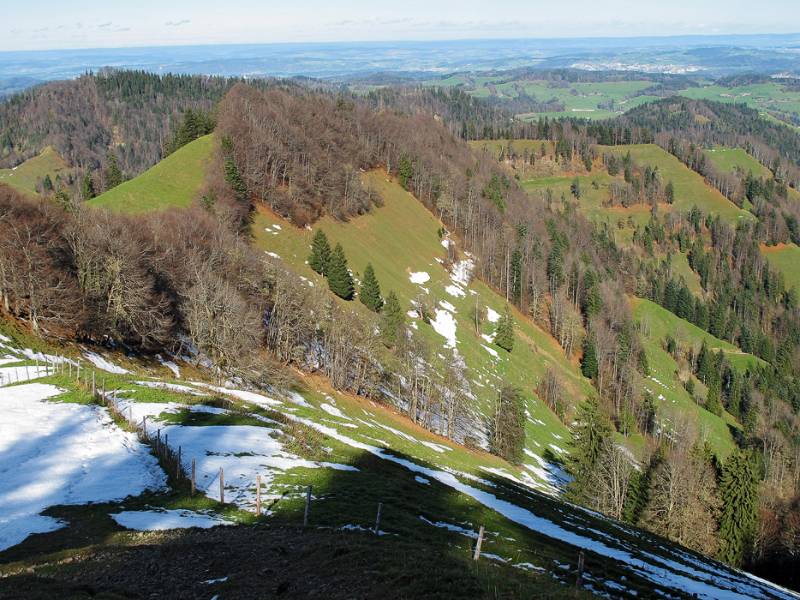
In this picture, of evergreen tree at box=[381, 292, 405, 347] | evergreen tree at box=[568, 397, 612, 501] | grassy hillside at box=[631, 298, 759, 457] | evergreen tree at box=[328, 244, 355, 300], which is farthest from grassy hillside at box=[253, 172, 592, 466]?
grassy hillside at box=[631, 298, 759, 457]

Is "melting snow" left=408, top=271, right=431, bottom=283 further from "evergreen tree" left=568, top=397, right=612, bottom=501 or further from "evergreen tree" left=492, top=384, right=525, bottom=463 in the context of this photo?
"evergreen tree" left=568, top=397, right=612, bottom=501

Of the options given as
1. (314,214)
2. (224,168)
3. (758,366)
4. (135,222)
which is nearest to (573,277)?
(758,366)

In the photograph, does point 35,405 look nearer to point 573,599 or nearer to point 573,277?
point 573,599

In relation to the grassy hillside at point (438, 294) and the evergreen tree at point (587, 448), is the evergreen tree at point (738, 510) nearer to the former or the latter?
the evergreen tree at point (587, 448)

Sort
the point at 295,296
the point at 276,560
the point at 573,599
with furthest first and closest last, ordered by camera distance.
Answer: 1. the point at 295,296
2. the point at 276,560
3. the point at 573,599

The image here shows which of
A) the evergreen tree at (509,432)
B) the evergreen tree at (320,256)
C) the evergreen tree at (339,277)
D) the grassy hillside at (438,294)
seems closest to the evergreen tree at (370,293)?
the grassy hillside at (438,294)

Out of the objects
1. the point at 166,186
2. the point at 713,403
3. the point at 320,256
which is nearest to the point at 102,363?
the point at 320,256

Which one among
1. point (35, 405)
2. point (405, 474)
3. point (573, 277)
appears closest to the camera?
point (35, 405)
